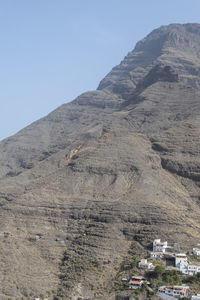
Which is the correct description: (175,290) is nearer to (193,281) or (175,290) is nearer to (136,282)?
(193,281)

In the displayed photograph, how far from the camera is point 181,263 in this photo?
3698 inches

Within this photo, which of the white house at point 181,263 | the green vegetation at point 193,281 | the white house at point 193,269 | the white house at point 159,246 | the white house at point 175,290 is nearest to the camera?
the white house at point 175,290

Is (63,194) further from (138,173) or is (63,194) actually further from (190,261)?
(190,261)

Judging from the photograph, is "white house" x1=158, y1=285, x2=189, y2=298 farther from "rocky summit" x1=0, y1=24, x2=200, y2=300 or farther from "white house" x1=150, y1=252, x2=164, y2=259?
"white house" x1=150, y1=252, x2=164, y2=259

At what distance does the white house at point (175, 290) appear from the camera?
84613 mm

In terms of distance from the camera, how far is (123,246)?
104625 mm

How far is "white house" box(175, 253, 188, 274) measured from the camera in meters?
93.3

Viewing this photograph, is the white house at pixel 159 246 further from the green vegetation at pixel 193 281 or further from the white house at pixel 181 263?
the green vegetation at pixel 193 281

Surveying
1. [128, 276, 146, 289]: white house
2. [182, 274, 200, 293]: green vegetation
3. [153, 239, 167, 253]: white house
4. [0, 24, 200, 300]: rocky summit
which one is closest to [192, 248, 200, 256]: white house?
[0, 24, 200, 300]: rocky summit

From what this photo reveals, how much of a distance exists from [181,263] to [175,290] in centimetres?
956

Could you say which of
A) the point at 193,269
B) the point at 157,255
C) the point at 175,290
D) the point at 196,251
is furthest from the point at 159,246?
the point at 175,290

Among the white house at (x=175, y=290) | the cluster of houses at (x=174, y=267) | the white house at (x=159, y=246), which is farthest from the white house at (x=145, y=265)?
the white house at (x=175, y=290)

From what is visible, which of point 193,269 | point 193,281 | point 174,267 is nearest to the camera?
point 193,281

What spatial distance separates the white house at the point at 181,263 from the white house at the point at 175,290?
7.09 metres
